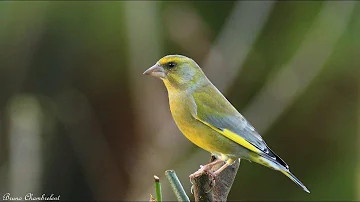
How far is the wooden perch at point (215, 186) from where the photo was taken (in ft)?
5.96

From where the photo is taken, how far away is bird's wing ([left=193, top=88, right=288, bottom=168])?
2412 millimetres

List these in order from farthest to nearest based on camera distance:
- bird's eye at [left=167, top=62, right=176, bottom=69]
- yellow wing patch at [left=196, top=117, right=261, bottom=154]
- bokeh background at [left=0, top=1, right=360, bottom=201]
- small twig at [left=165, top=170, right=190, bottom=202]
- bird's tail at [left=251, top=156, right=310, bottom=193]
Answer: bokeh background at [left=0, top=1, right=360, bottom=201] < bird's eye at [left=167, top=62, right=176, bottom=69] < yellow wing patch at [left=196, top=117, right=261, bottom=154] < bird's tail at [left=251, top=156, right=310, bottom=193] < small twig at [left=165, top=170, right=190, bottom=202]

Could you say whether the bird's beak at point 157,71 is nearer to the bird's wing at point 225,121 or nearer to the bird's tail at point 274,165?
the bird's wing at point 225,121

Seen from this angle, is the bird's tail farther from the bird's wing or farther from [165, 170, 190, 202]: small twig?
[165, 170, 190, 202]: small twig

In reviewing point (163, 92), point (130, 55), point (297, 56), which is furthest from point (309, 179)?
point (130, 55)

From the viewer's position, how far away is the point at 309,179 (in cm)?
418

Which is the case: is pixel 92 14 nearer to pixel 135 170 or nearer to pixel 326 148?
pixel 135 170

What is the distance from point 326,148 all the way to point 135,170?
1295 millimetres

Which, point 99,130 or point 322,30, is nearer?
point 322,30

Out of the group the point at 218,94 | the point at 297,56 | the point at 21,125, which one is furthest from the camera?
the point at 297,56

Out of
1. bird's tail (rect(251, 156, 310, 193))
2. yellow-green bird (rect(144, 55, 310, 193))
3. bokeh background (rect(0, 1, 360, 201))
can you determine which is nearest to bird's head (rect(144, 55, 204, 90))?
yellow-green bird (rect(144, 55, 310, 193))

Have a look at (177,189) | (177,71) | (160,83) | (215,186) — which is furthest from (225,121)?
(160,83)

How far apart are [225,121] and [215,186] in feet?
1.90

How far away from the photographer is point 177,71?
2541 mm
